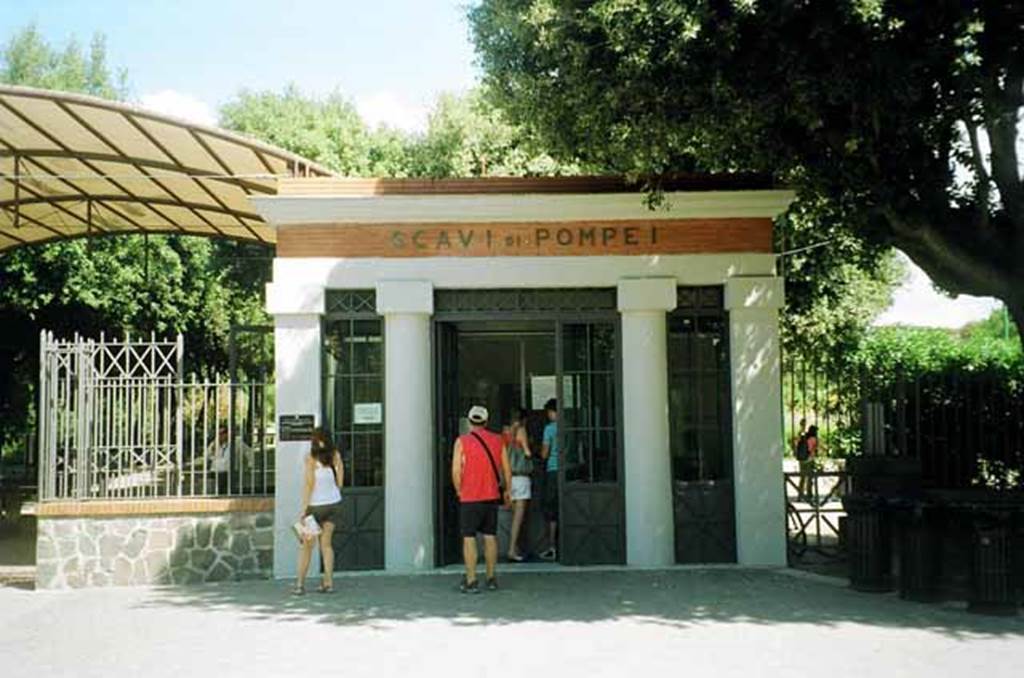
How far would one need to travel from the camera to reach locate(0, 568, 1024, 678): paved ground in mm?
6879

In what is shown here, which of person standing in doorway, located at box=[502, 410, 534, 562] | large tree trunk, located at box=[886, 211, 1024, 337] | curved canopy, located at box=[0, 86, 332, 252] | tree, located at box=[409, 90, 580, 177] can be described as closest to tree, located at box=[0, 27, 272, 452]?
curved canopy, located at box=[0, 86, 332, 252]

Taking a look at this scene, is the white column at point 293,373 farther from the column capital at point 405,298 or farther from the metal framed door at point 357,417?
the column capital at point 405,298

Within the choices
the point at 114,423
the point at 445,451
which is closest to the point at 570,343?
the point at 445,451

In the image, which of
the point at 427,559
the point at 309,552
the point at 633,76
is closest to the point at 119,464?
the point at 309,552

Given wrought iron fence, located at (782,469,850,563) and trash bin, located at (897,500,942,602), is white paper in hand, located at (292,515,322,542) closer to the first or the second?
wrought iron fence, located at (782,469,850,563)

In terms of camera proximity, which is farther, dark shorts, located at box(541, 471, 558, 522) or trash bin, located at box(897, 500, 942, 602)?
dark shorts, located at box(541, 471, 558, 522)

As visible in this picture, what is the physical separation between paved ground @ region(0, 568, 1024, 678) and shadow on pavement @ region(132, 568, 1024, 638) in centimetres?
3

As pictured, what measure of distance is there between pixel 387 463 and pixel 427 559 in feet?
3.88

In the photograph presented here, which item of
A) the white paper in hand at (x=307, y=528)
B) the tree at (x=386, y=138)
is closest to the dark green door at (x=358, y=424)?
the white paper in hand at (x=307, y=528)

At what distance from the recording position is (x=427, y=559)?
10.8 m

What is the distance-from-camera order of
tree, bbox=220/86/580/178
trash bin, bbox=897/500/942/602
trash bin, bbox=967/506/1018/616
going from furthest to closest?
tree, bbox=220/86/580/178 < trash bin, bbox=897/500/942/602 < trash bin, bbox=967/506/1018/616

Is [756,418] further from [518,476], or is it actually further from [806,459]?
[806,459]

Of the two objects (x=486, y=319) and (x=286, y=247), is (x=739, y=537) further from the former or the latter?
(x=286, y=247)

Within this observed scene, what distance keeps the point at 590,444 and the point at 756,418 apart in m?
1.93
